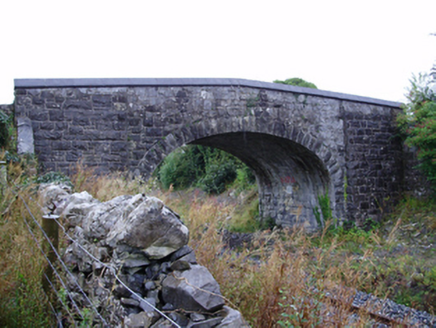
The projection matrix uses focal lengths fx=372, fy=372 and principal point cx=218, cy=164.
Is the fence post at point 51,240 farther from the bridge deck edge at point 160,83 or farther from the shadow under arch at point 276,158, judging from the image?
the bridge deck edge at point 160,83

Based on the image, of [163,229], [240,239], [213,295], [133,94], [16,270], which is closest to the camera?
[213,295]

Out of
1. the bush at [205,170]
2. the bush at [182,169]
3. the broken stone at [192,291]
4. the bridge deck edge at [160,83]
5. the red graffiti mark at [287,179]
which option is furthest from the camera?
the bush at [182,169]

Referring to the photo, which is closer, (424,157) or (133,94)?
(133,94)

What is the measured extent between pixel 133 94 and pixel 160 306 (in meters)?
6.95

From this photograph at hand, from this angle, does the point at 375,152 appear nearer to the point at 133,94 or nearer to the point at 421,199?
the point at 421,199

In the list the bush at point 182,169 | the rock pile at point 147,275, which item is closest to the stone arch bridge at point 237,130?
the rock pile at point 147,275

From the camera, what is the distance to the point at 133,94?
851 cm

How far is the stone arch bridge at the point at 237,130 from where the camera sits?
26.4 feet

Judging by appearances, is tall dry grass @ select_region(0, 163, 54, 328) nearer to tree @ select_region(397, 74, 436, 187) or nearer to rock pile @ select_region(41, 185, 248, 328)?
rock pile @ select_region(41, 185, 248, 328)

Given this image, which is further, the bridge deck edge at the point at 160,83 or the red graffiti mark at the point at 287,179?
the red graffiti mark at the point at 287,179

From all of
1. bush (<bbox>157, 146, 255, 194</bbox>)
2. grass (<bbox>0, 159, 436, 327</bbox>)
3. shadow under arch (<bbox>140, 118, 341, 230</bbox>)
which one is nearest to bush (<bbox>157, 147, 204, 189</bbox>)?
bush (<bbox>157, 146, 255, 194</bbox>)

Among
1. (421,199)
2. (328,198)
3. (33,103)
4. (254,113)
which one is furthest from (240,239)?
(33,103)

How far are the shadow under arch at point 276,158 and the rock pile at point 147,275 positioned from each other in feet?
18.6

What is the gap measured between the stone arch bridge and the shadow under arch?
0.09ft
